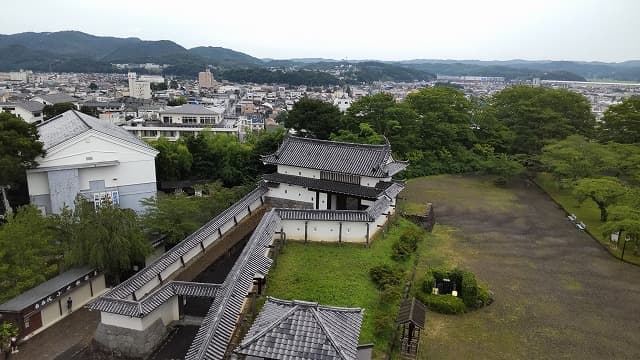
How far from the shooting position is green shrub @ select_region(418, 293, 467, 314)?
59.8 feet

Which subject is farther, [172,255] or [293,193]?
[293,193]

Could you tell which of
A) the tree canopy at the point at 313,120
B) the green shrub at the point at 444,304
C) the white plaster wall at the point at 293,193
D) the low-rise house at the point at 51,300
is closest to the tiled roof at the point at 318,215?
the white plaster wall at the point at 293,193

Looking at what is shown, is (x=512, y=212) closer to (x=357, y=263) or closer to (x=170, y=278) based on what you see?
(x=357, y=263)

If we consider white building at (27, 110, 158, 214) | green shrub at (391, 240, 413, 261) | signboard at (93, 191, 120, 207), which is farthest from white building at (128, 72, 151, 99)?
green shrub at (391, 240, 413, 261)

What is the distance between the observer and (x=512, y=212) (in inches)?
1254

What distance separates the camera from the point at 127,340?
51.8 ft

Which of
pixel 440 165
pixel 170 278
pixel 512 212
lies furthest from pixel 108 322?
pixel 440 165

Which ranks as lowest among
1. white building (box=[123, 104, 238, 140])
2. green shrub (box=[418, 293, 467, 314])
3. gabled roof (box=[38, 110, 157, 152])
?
green shrub (box=[418, 293, 467, 314])

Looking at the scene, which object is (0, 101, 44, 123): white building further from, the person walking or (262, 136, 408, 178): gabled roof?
the person walking

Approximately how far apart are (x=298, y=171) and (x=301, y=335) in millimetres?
19203

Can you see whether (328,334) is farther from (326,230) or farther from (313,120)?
(313,120)

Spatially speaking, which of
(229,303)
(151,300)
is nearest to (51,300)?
(151,300)

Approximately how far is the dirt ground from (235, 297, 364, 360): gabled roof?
18.1 ft

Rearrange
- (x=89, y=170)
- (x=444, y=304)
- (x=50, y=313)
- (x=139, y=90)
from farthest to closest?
1. (x=139, y=90)
2. (x=89, y=170)
3. (x=444, y=304)
4. (x=50, y=313)
